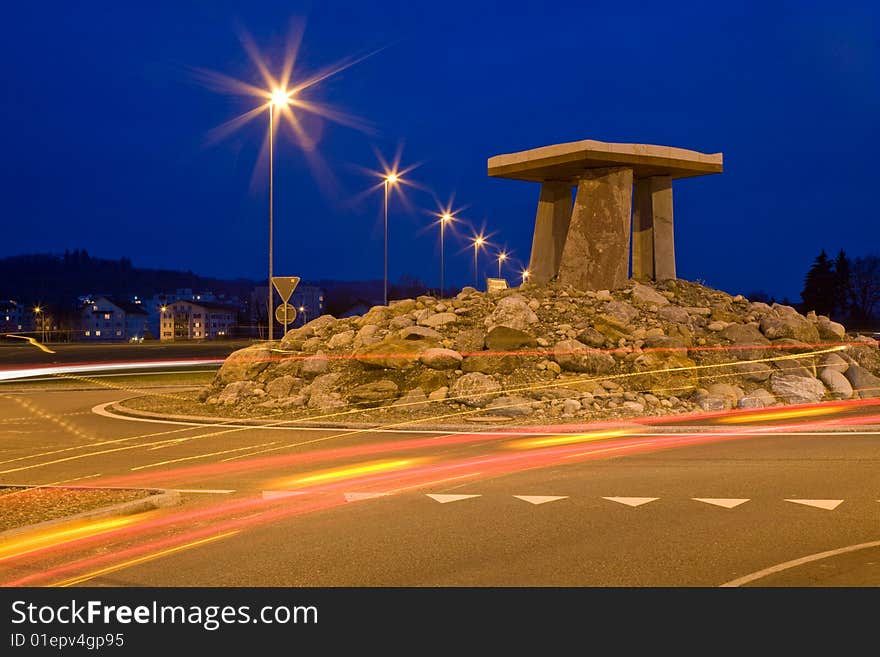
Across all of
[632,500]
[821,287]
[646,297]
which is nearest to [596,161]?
[646,297]

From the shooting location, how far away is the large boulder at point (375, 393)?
64.6ft

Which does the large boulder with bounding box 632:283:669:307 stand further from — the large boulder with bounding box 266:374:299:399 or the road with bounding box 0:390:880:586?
the large boulder with bounding box 266:374:299:399

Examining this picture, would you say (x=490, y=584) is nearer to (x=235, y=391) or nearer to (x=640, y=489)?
(x=640, y=489)

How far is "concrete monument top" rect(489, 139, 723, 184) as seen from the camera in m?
25.7

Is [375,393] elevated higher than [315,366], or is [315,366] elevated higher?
[315,366]

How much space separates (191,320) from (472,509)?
134 meters

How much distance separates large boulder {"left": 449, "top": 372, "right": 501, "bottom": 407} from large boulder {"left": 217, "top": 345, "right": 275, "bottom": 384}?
5.47 m

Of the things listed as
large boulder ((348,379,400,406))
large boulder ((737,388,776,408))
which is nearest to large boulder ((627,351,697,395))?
large boulder ((737,388,776,408))

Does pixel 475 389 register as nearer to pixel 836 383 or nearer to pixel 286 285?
pixel 286 285

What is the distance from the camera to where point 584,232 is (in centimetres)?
2623

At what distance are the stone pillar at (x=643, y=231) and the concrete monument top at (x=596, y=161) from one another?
20.3 inches

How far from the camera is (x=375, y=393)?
19859mm
